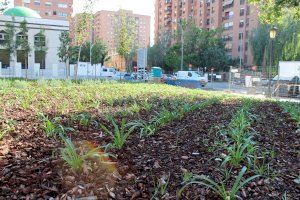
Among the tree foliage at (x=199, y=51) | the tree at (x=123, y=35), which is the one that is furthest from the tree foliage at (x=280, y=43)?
the tree at (x=123, y=35)

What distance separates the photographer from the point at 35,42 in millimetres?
45156

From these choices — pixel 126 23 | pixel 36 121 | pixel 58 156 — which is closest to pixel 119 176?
pixel 58 156

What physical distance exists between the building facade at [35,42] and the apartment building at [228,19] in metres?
31.2

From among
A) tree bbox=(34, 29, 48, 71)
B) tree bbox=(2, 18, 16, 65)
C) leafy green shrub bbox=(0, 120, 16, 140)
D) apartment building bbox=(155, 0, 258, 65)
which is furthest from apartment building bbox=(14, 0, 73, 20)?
leafy green shrub bbox=(0, 120, 16, 140)

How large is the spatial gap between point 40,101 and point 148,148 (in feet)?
12.9

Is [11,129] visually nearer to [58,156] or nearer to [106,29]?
[58,156]

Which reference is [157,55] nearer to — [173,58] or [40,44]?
[173,58]

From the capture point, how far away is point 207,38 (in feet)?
210

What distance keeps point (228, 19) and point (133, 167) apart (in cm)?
8007

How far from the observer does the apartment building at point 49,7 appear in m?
86.7

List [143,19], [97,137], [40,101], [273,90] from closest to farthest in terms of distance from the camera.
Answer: [97,137] < [40,101] < [273,90] < [143,19]

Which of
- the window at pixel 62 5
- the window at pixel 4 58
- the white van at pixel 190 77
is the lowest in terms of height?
the white van at pixel 190 77

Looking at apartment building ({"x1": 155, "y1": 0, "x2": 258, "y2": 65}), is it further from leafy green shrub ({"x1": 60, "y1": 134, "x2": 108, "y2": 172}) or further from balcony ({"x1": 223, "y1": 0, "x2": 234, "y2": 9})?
leafy green shrub ({"x1": 60, "y1": 134, "x2": 108, "y2": 172})

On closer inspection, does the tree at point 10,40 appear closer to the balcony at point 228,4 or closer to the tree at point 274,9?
Result: the tree at point 274,9
